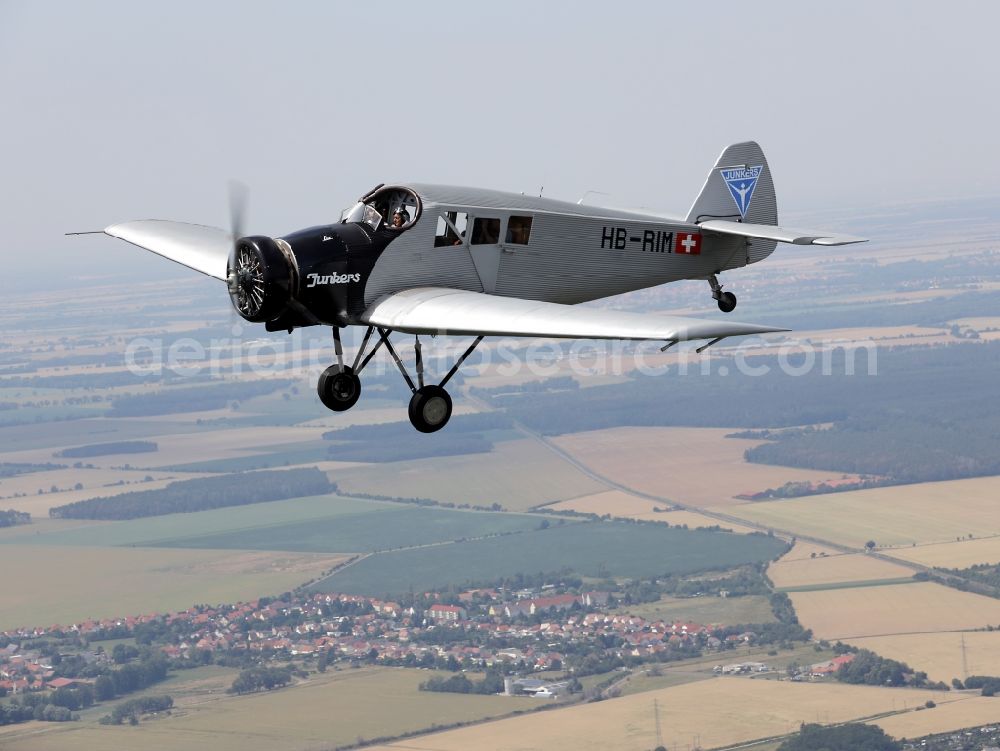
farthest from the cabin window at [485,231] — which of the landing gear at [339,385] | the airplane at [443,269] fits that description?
the landing gear at [339,385]

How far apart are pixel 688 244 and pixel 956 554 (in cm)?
13954

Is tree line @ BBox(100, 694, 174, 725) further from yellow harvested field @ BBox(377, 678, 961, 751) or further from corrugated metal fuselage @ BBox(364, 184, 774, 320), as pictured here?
corrugated metal fuselage @ BBox(364, 184, 774, 320)

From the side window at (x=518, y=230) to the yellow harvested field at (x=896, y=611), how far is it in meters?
121

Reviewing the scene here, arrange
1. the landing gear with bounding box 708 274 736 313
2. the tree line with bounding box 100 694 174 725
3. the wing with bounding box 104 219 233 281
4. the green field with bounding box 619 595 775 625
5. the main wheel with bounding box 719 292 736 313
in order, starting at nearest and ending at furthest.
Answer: the wing with bounding box 104 219 233 281
the landing gear with bounding box 708 274 736 313
the main wheel with bounding box 719 292 736 313
the tree line with bounding box 100 694 174 725
the green field with bounding box 619 595 775 625

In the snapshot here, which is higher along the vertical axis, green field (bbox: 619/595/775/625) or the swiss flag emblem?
the swiss flag emblem

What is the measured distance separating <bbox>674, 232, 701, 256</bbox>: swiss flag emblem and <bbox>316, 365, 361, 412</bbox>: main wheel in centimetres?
849

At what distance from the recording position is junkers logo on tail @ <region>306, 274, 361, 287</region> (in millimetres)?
23962

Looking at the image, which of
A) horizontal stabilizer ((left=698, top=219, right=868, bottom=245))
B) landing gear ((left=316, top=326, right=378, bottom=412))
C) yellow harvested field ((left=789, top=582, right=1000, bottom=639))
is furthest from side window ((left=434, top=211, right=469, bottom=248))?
yellow harvested field ((left=789, top=582, right=1000, bottom=639))

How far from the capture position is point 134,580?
184 meters

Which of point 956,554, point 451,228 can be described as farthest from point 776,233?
point 956,554

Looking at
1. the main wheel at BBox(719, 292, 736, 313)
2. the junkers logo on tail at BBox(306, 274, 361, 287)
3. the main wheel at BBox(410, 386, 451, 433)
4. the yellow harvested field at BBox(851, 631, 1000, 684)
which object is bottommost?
the yellow harvested field at BBox(851, 631, 1000, 684)

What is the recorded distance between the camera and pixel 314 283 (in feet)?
78.7

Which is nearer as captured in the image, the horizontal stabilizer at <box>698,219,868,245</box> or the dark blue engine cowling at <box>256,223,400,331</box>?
the dark blue engine cowling at <box>256,223,400,331</box>

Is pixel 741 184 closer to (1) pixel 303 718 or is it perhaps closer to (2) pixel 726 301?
(2) pixel 726 301
